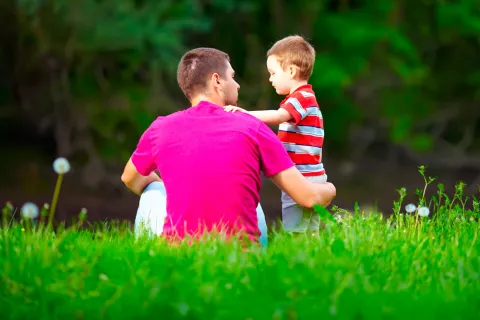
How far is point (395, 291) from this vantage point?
250cm

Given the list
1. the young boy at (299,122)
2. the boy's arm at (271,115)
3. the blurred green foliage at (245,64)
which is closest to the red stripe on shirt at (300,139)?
the young boy at (299,122)

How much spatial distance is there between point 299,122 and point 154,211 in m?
0.82

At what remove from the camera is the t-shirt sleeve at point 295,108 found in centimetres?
364

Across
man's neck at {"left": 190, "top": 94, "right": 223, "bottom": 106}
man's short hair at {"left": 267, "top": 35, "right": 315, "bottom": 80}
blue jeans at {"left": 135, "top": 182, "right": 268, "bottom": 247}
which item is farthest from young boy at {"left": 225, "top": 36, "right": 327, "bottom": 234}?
man's neck at {"left": 190, "top": 94, "right": 223, "bottom": 106}

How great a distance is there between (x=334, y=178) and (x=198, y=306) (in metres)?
11.5

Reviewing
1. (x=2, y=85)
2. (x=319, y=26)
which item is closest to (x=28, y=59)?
(x=2, y=85)

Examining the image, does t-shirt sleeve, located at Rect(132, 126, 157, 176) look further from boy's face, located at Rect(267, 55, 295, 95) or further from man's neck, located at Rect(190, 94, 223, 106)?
boy's face, located at Rect(267, 55, 295, 95)

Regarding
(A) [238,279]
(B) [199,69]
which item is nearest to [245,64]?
(B) [199,69]

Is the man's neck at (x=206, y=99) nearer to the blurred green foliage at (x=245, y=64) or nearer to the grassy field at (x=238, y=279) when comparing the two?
the grassy field at (x=238, y=279)

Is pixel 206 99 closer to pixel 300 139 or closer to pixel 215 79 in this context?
pixel 215 79

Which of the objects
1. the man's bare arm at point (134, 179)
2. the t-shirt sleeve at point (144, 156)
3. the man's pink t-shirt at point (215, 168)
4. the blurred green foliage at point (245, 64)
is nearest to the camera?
the man's pink t-shirt at point (215, 168)

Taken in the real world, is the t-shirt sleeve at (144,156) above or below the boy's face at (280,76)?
below

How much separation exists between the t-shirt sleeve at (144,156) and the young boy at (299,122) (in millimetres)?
678

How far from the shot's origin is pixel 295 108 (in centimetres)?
364
